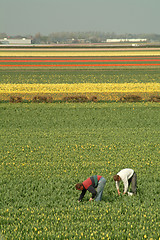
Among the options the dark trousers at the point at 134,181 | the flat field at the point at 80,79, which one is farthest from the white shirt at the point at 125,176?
the flat field at the point at 80,79

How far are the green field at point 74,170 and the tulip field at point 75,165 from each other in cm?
3

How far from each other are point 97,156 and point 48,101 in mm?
17525

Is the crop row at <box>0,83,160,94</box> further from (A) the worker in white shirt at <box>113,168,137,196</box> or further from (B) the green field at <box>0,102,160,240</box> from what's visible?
(A) the worker in white shirt at <box>113,168,137,196</box>

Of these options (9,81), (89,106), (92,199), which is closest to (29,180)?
(92,199)

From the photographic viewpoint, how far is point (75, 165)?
1642 centimetres

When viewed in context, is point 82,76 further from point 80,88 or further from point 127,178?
point 127,178

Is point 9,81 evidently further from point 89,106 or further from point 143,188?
point 143,188

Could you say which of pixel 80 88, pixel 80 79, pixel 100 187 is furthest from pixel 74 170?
pixel 80 79

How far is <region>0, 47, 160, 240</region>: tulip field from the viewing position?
1065cm

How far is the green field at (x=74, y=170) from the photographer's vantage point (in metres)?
10.6

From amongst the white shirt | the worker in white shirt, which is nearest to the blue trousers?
the worker in white shirt

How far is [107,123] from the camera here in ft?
85.0

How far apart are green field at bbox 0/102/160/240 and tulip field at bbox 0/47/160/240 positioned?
0.03 m

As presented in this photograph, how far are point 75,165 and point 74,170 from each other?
641 millimetres
